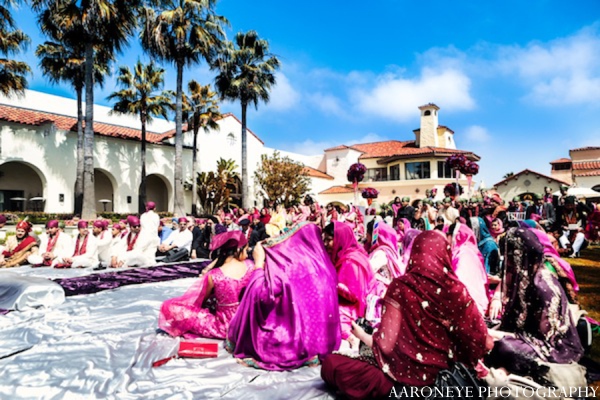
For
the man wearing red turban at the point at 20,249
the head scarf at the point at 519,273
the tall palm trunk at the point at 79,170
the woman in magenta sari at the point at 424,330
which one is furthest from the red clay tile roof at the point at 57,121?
the head scarf at the point at 519,273

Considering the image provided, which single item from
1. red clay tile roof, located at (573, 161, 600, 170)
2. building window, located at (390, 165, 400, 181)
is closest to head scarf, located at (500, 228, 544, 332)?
building window, located at (390, 165, 400, 181)

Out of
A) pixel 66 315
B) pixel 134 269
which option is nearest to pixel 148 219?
pixel 134 269

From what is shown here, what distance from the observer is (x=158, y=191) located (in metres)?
26.1

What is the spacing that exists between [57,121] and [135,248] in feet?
51.3

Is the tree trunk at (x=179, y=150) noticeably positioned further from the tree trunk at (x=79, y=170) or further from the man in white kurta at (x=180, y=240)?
the man in white kurta at (x=180, y=240)

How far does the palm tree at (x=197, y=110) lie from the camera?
23.8 meters

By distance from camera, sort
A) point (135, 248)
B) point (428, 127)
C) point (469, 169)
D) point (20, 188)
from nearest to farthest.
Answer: point (135, 248), point (469, 169), point (20, 188), point (428, 127)

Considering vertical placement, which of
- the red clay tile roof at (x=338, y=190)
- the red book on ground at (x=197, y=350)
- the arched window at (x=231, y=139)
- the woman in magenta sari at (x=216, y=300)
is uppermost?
the arched window at (x=231, y=139)

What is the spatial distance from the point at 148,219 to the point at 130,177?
14.9 metres

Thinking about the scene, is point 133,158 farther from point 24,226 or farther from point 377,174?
point 377,174

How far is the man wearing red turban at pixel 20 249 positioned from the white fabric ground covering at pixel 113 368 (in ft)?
13.9

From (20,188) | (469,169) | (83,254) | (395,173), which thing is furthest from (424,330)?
(395,173)

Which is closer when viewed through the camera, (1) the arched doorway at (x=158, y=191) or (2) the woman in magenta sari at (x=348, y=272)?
(2) the woman in magenta sari at (x=348, y=272)

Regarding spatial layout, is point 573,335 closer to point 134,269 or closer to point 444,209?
point 444,209
